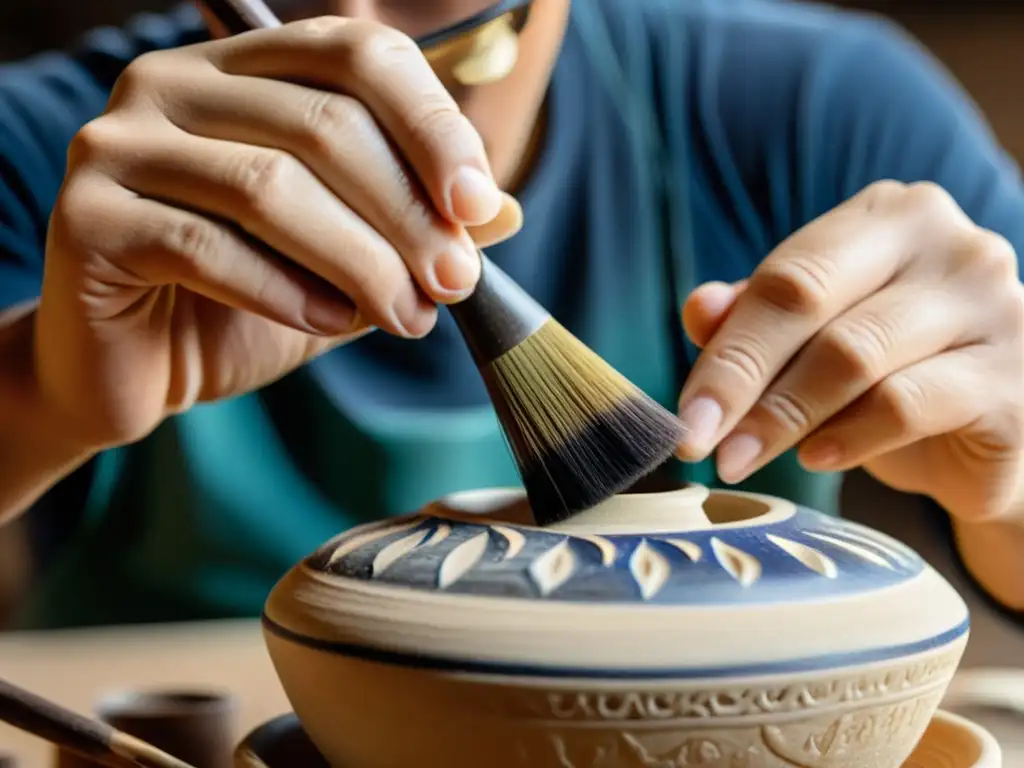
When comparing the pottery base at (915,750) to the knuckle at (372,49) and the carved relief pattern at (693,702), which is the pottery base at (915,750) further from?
the knuckle at (372,49)

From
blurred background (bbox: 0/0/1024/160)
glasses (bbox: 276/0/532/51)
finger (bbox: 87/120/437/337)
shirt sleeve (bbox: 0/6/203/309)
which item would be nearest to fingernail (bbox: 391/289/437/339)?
finger (bbox: 87/120/437/337)

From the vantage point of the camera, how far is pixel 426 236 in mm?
461

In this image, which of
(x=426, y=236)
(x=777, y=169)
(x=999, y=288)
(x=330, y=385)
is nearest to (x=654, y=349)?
(x=777, y=169)

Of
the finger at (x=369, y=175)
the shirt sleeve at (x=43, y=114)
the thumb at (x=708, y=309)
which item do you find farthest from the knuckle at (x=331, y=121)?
the shirt sleeve at (x=43, y=114)

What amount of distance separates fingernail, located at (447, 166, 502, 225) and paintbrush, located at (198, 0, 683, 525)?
0.09 ft

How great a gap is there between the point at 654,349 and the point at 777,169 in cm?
23

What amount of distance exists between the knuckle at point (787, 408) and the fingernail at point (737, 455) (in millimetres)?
16

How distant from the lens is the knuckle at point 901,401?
1.80 ft

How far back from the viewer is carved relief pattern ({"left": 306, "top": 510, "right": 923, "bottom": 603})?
0.38 meters

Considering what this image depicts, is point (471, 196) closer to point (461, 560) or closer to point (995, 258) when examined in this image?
point (461, 560)

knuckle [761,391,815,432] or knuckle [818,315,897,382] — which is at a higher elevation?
knuckle [818,315,897,382]

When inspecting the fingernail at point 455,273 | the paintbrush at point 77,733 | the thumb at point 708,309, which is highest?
the fingernail at point 455,273

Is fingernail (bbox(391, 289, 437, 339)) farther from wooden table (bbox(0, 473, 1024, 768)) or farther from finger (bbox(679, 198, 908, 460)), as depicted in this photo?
wooden table (bbox(0, 473, 1024, 768))

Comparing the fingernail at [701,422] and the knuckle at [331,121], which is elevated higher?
the knuckle at [331,121]
